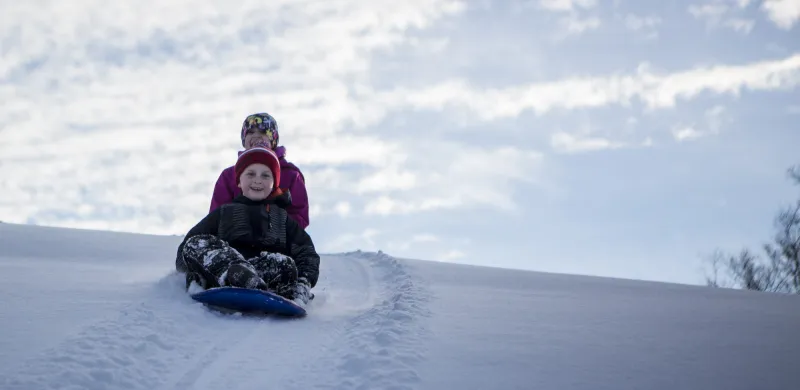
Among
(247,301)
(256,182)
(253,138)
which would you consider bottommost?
(247,301)

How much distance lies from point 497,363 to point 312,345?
0.99m

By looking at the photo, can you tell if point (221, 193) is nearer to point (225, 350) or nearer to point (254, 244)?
point (254, 244)

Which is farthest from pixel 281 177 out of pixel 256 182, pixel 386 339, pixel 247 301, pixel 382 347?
pixel 382 347

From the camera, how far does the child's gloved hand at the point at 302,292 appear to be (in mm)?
4234

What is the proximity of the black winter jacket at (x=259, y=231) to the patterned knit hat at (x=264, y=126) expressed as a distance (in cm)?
148

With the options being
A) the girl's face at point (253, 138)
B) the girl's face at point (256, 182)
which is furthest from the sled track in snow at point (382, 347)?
the girl's face at point (253, 138)

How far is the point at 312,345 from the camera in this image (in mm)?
3389

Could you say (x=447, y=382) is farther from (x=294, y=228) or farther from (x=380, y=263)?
(x=380, y=263)

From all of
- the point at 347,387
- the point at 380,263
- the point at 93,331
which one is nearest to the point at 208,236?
the point at 93,331

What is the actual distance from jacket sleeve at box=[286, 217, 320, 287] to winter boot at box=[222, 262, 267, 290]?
2.11 feet

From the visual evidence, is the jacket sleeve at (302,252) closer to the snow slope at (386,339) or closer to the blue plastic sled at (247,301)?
the snow slope at (386,339)

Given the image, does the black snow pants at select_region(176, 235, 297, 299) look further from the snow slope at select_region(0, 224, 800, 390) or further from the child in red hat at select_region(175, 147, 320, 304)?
the snow slope at select_region(0, 224, 800, 390)

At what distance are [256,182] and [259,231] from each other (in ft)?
1.27

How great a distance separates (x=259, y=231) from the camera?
457cm
